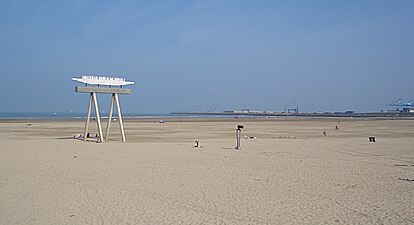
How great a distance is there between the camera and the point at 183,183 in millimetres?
10617

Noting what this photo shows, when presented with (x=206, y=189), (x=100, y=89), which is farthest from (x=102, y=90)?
(x=206, y=189)

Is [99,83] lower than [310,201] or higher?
higher

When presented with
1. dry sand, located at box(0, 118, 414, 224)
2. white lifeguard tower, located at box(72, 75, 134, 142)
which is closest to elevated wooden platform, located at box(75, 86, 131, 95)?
white lifeguard tower, located at box(72, 75, 134, 142)

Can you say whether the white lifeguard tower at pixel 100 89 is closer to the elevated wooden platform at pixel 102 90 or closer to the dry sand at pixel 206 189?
the elevated wooden platform at pixel 102 90

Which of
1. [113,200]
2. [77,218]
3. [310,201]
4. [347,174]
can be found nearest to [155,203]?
[113,200]

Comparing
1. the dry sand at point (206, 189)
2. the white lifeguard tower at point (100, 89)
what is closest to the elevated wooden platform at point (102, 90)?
the white lifeguard tower at point (100, 89)

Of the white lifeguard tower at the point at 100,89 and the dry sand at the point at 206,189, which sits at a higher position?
the white lifeguard tower at the point at 100,89

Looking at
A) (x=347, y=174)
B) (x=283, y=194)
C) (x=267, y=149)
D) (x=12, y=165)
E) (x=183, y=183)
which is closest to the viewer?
(x=283, y=194)

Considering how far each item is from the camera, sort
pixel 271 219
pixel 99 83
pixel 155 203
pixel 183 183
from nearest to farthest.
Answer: pixel 271 219 → pixel 155 203 → pixel 183 183 → pixel 99 83

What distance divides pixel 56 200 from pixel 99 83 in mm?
16417

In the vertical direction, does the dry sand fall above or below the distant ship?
below

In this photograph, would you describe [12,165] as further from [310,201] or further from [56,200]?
[310,201]

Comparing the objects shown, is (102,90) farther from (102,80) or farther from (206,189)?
(206,189)

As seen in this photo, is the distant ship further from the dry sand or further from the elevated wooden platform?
the dry sand
